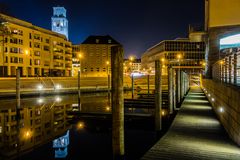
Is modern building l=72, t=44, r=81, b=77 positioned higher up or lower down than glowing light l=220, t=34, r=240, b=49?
higher up

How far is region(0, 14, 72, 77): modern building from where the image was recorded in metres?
58.8

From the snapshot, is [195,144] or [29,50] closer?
[195,144]

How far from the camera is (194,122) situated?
13.3m

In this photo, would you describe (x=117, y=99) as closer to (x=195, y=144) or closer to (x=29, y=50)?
(x=195, y=144)

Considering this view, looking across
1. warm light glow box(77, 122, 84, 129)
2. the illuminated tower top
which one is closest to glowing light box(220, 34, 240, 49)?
warm light glow box(77, 122, 84, 129)

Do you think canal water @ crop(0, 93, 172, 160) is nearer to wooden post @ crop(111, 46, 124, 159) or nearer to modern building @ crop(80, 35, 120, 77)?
wooden post @ crop(111, 46, 124, 159)

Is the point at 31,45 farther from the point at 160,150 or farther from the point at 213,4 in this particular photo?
the point at 160,150

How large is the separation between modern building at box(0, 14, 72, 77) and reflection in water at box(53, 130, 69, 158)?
39.4 meters

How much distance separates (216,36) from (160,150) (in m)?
26.9

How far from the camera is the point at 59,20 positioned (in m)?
142

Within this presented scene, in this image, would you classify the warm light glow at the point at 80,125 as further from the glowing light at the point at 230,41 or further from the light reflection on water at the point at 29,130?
the glowing light at the point at 230,41

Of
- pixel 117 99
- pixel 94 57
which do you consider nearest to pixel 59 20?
pixel 94 57

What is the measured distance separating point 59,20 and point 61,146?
137890 mm

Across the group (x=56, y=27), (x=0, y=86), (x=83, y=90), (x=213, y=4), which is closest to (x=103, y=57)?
(x=56, y=27)
